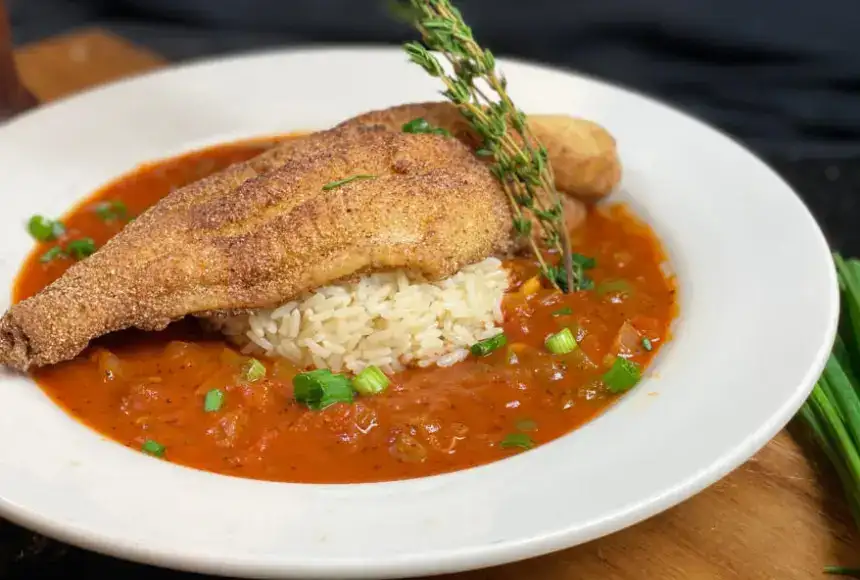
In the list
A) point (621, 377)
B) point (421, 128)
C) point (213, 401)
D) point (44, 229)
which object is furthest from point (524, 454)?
point (44, 229)

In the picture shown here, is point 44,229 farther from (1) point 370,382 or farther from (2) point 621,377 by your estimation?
(2) point 621,377

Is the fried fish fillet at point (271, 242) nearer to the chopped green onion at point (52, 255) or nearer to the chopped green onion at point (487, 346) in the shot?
the chopped green onion at point (487, 346)

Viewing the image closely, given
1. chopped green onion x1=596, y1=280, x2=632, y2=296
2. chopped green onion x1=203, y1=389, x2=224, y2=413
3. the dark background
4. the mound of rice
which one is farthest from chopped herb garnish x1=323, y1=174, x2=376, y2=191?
the dark background

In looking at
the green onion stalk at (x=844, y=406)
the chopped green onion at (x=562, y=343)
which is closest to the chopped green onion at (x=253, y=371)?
the chopped green onion at (x=562, y=343)

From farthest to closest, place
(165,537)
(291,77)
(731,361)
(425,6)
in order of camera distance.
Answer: (291,77) → (425,6) → (731,361) → (165,537)

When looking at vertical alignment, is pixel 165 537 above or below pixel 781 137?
above

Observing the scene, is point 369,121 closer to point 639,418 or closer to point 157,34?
point 639,418

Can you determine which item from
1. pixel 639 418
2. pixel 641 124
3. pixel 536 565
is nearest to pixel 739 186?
pixel 641 124
